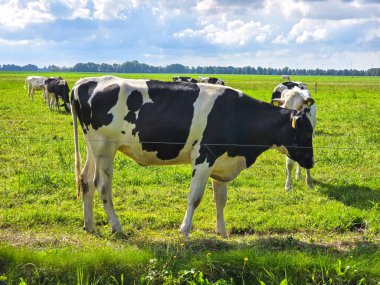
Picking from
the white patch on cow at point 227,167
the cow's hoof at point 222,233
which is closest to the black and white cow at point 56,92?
the white patch on cow at point 227,167

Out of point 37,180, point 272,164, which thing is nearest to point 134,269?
point 37,180

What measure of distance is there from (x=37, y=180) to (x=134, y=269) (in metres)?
5.03

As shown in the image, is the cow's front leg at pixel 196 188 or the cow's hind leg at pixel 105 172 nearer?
the cow's front leg at pixel 196 188

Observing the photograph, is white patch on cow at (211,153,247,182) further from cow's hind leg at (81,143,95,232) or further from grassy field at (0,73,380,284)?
cow's hind leg at (81,143,95,232)

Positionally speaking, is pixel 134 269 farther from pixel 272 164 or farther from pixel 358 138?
pixel 358 138

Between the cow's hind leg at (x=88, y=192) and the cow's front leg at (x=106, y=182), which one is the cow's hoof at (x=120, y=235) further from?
the cow's hind leg at (x=88, y=192)

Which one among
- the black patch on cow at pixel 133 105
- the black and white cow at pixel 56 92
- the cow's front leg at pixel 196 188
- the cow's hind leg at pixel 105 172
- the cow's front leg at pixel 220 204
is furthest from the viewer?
the black and white cow at pixel 56 92

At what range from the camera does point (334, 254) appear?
254 inches

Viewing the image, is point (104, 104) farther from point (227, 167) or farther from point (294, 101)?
point (294, 101)

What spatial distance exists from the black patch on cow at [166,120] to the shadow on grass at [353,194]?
389cm

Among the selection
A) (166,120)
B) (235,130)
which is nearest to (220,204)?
(235,130)

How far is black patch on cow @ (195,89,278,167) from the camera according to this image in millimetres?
7199

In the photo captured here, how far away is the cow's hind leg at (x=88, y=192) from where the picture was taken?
759 centimetres

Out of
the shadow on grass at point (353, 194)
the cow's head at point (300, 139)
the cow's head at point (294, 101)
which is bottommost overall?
the shadow on grass at point (353, 194)
